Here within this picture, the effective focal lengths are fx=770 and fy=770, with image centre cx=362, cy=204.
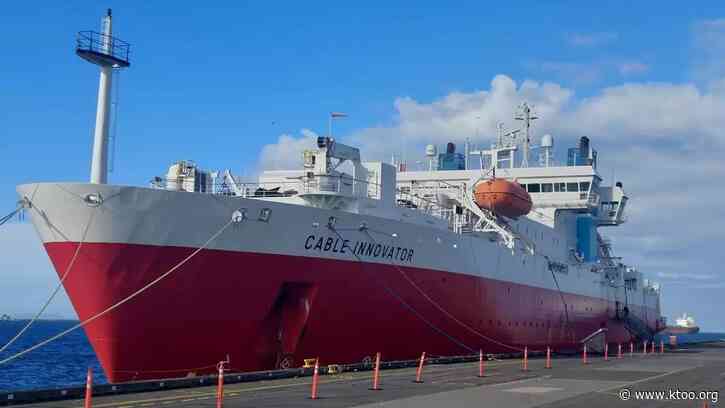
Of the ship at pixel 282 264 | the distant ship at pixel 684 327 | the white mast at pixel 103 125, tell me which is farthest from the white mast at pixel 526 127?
the distant ship at pixel 684 327

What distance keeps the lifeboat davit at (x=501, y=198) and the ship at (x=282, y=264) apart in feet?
0.18

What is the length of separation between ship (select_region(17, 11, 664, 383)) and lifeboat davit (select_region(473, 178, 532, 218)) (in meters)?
0.06

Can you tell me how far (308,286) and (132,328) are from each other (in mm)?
4665

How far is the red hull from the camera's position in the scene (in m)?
17.3

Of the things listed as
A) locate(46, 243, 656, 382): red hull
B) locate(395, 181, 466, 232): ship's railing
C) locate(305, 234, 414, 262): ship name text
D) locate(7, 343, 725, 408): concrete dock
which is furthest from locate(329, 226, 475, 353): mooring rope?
locate(395, 181, 466, 232): ship's railing

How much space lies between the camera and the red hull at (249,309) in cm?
A: 1728

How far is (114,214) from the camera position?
1703cm

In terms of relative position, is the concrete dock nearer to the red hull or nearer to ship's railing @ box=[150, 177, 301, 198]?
the red hull

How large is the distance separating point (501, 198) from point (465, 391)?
521 inches

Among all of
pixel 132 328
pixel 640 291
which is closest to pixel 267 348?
pixel 132 328

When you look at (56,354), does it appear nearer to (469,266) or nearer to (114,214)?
(469,266)

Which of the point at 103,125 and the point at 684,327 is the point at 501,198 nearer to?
the point at 103,125

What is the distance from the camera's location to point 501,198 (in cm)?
2908

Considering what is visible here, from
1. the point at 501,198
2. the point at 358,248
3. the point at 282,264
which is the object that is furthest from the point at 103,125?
the point at 501,198
